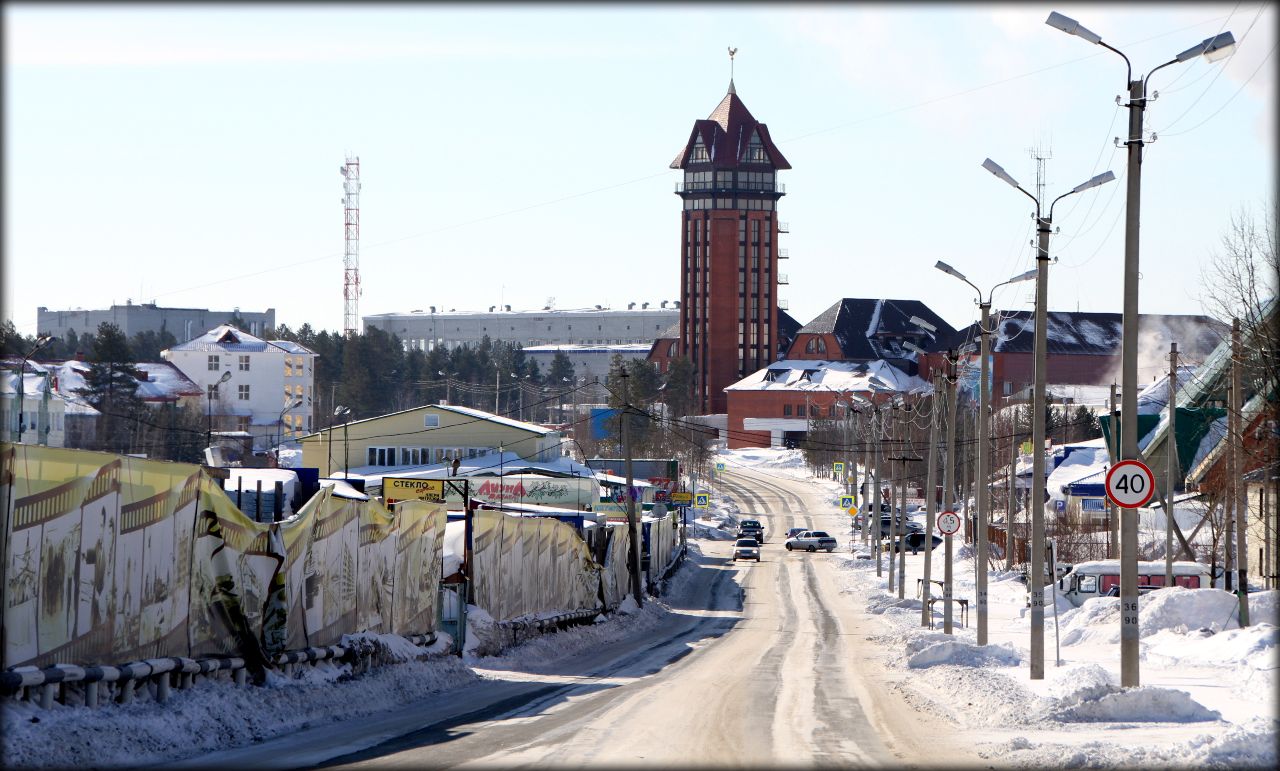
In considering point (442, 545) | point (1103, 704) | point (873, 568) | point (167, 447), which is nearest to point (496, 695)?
point (442, 545)

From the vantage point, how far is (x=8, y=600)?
12.0 m

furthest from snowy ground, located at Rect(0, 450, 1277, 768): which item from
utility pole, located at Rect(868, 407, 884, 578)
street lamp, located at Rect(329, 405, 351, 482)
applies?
utility pole, located at Rect(868, 407, 884, 578)

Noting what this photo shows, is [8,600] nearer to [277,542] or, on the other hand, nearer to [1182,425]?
[277,542]

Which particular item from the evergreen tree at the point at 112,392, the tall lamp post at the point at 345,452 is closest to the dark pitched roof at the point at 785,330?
the evergreen tree at the point at 112,392

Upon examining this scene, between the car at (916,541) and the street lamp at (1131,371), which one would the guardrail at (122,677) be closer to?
the street lamp at (1131,371)

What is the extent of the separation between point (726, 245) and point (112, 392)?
245ft

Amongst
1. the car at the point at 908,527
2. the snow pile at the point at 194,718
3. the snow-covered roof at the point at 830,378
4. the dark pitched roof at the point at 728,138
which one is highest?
the dark pitched roof at the point at 728,138

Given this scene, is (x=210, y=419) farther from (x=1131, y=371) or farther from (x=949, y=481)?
(x=1131, y=371)

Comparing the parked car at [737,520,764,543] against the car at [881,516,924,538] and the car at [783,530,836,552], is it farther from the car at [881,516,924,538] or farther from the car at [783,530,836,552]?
the car at [881,516,924,538]

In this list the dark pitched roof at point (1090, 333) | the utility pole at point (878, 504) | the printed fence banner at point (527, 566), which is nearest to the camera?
the printed fence banner at point (527, 566)

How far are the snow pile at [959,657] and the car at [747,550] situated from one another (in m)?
51.0

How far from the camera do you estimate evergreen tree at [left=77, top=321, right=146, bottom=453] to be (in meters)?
92.9

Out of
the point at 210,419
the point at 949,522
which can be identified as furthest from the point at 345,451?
the point at 949,522

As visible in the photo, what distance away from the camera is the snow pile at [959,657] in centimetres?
2670
